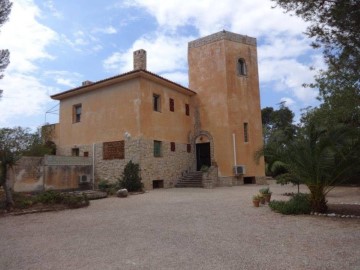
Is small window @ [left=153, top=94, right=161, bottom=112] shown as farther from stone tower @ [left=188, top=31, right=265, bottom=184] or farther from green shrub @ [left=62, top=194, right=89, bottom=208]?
green shrub @ [left=62, top=194, right=89, bottom=208]

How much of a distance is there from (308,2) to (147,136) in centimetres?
1259

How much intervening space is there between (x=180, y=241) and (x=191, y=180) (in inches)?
568

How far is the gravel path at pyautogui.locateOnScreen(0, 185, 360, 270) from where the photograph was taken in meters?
4.98

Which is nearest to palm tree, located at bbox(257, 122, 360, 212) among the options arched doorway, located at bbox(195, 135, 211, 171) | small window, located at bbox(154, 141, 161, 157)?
small window, located at bbox(154, 141, 161, 157)

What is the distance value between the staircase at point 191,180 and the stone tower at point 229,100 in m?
1.63

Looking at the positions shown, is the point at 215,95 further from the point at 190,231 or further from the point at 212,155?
the point at 190,231

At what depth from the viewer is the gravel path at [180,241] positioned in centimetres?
498

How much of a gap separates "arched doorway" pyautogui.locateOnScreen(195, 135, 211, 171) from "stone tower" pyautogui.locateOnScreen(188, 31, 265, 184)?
247 millimetres

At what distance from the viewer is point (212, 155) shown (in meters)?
21.9

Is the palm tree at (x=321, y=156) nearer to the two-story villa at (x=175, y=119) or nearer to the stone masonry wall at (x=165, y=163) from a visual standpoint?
the stone masonry wall at (x=165, y=163)

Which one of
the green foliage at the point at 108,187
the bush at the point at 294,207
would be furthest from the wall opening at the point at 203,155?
the bush at the point at 294,207

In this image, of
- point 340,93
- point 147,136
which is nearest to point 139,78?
point 147,136

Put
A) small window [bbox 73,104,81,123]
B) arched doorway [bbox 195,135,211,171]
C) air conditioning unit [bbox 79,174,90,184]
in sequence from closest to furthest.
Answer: air conditioning unit [bbox 79,174,90,184], arched doorway [bbox 195,135,211,171], small window [bbox 73,104,81,123]

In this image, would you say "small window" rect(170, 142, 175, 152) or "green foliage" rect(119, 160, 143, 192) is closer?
"green foliage" rect(119, 160, 143, 192)
